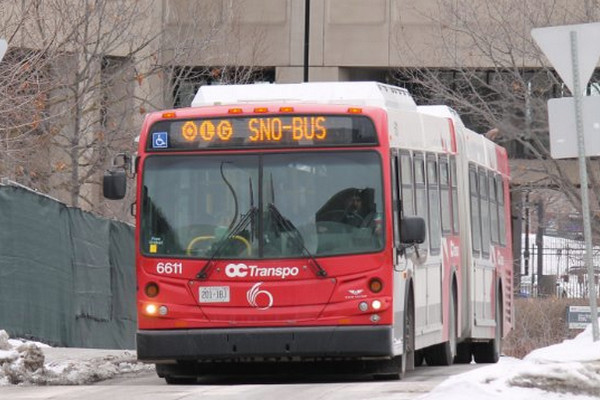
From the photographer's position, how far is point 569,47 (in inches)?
576

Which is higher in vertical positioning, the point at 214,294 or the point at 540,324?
the point at 214,294

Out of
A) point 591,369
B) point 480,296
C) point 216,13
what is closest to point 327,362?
point 480,296

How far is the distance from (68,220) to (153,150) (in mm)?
7836

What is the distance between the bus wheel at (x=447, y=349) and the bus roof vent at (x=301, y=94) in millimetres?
3631

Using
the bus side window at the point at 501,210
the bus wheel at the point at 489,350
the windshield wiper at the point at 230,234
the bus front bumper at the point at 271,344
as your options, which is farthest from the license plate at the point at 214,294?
the bus side window at the point at 501,210

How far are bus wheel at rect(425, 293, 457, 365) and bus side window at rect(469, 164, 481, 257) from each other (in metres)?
1.94

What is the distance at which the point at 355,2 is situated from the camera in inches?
1812

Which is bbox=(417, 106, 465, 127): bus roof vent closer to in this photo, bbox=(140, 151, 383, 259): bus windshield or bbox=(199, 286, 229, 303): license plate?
bbox=(140, 151, 383, 259): bus windshield

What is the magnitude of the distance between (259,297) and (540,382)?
4.19m

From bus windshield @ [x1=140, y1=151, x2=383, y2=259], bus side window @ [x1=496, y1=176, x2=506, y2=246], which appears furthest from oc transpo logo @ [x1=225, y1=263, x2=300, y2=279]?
bus side window @ [x1=496, y1=176, x2=506, y2=246]

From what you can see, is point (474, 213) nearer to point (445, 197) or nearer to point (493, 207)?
point (493, 207)

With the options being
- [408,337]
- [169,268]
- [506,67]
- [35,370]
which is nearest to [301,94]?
[169,268]

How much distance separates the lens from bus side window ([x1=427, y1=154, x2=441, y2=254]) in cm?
1812

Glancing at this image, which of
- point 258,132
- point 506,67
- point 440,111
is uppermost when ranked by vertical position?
point 506,67
